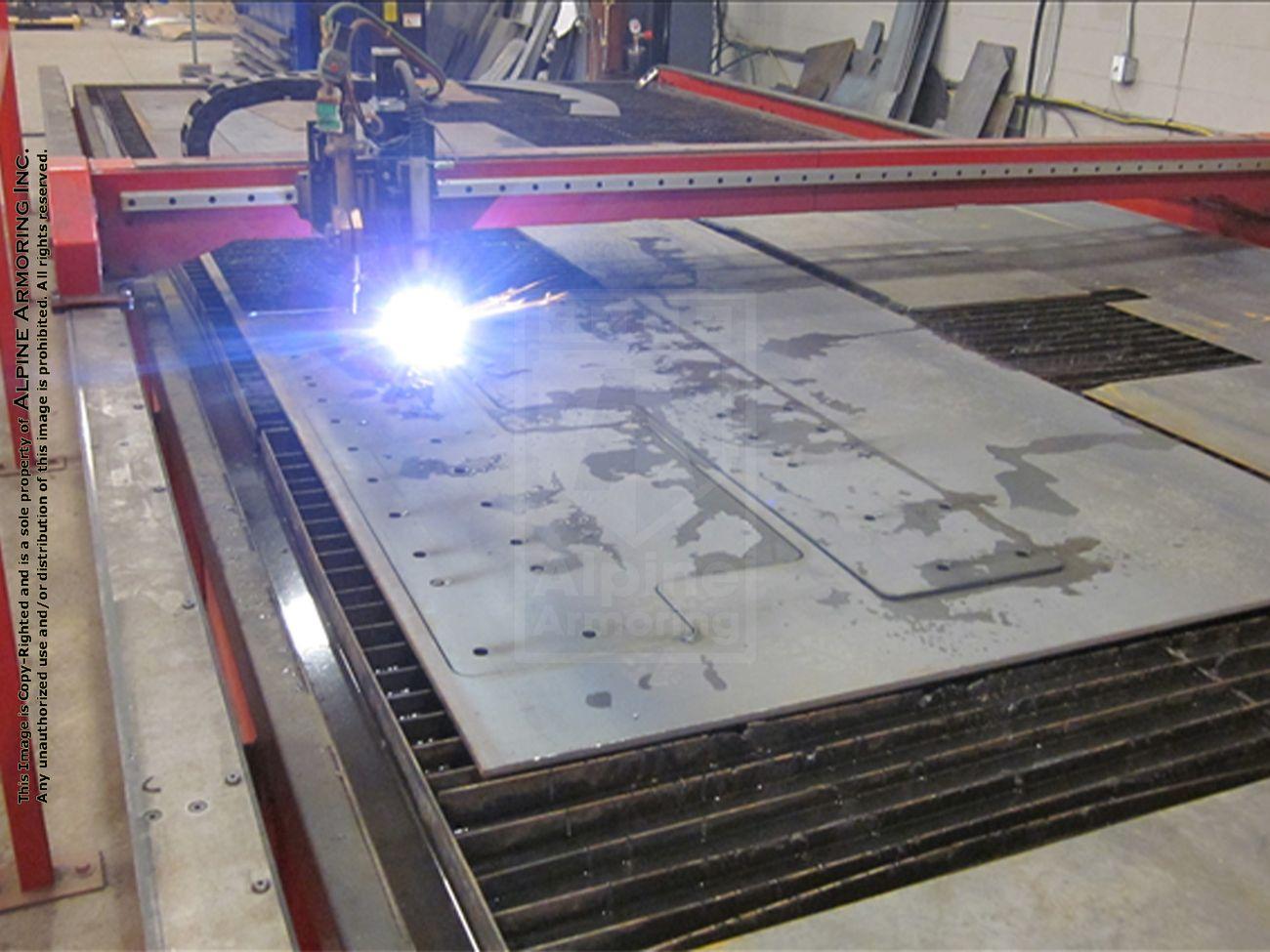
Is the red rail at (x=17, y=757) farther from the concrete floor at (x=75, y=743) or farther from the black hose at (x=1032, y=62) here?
the black hose at (x=1032, y=62)

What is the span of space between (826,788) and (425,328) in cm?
180

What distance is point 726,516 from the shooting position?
203 cm

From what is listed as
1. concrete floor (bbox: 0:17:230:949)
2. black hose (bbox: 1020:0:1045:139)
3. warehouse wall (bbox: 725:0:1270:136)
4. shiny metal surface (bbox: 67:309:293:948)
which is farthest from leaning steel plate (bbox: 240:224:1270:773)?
black hose (bbox: 1020:0:1045:139)

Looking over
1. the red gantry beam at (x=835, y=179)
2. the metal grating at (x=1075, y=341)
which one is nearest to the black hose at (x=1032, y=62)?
the red gantry beam at (x=835, y=179)

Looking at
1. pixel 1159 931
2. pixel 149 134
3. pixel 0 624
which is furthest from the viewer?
pixel 149 134

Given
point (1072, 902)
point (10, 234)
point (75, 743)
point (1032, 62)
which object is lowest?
point (75, 743)

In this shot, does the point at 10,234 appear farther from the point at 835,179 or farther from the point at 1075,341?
the point at 1075,341

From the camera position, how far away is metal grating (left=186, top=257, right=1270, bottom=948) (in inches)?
51.1

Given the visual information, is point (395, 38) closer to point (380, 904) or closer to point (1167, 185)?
point (380, 904)

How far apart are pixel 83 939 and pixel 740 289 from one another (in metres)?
2.23

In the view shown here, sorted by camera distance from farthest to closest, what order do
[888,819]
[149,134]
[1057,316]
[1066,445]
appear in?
[149,134], [1057,316], [1066,445], [888,819]

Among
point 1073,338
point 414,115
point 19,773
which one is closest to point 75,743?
point 19,773

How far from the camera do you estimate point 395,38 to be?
2.39m

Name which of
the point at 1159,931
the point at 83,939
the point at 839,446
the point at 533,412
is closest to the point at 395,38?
the point at 533,412
